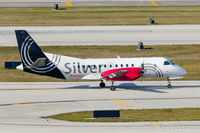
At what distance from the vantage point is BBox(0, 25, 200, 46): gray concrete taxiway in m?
72.5

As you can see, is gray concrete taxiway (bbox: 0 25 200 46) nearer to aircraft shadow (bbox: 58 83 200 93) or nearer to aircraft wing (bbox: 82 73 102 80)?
aircraft shadow (bbox: 58 83 200 93)

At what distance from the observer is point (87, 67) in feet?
162

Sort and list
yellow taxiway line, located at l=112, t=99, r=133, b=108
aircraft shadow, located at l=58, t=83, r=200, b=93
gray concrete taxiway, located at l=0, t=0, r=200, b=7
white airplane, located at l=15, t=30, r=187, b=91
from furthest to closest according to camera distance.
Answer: gray concrete taxiway, located at l=0, t=0, r=200, b=7 < aircraft shadow, located at l=58, t=83, r=200, b=93 < white airplane, located at l=15, t=30, r=187, b=91 < yellow taxiway line, located at l=112, t=99, r=133, b=108

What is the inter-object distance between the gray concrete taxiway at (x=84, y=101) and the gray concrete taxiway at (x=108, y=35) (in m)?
19.7

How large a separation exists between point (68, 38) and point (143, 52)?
12.9 m

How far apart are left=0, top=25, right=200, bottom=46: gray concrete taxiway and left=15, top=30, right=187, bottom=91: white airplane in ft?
72.8

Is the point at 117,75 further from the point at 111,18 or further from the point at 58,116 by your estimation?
the point at 111,18

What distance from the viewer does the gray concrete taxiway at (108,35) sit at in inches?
2854

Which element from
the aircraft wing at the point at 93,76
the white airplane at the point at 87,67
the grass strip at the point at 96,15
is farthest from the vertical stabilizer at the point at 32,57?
the grass strip at the point at 96,15

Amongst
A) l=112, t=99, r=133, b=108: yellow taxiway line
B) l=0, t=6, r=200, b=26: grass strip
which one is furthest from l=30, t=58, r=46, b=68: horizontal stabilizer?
l=0, t=6, r=200, b=26: grass strip

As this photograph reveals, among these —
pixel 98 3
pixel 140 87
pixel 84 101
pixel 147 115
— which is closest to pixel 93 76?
pixel 84 101

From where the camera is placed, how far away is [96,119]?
37.4m

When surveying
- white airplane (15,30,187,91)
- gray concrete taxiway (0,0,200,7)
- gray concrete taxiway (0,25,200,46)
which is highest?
gray concrete taxiway (0,0,200,7)

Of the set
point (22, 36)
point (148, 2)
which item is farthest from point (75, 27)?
point (22, 36)
